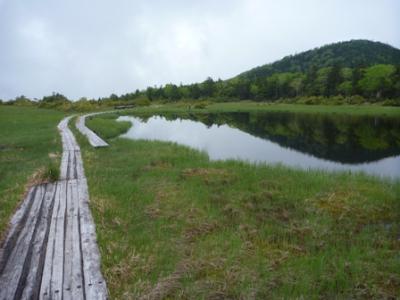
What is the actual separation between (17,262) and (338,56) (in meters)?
Answer: 177

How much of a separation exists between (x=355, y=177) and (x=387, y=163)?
7.44 meters

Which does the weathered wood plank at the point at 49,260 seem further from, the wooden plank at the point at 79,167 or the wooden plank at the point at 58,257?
the wooden plank at the point at 79,167

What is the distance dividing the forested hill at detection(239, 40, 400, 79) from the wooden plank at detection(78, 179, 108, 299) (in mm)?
149236

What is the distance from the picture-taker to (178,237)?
6648mm

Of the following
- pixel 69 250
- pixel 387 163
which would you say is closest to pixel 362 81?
pixel 387 163

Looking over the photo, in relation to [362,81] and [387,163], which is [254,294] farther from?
[362,81]

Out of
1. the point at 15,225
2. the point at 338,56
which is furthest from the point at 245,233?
the point at 338,56

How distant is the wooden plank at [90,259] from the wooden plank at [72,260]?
0.28 feet

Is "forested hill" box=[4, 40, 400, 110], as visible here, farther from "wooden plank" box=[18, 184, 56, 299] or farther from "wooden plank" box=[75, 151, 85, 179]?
"wooden plank" box=[18, 184, 56, 299]

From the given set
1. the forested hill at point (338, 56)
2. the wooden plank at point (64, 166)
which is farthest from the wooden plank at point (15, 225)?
the forested hill at point (338, 56)

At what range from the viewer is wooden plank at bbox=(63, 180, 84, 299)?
4.34 meters

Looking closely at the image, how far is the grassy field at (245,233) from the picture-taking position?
487 cm

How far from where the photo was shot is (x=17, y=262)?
509 centimetres

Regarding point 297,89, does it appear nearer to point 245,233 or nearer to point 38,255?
point 245,233
